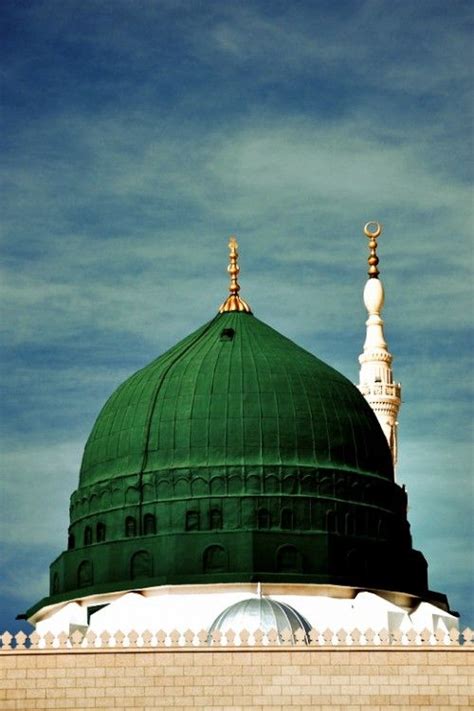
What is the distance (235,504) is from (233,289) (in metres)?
6.68

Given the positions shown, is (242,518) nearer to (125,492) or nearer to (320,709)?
(125,492)

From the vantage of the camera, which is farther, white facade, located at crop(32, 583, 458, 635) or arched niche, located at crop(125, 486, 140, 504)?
arched niche, located at crop(125, 486, 140, 504)

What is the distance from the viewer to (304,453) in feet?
142

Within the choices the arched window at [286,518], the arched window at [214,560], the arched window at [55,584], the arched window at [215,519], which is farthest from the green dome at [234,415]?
the arched window at [55,584]

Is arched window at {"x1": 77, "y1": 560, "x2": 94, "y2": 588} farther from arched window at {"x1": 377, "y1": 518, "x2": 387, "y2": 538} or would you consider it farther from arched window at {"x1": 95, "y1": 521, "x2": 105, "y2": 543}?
arched window at {"x1": 377, "y1": 518, "x2": 387, "y2": 538}

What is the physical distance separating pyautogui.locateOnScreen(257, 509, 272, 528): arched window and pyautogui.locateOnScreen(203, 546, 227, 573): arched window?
1025 mm

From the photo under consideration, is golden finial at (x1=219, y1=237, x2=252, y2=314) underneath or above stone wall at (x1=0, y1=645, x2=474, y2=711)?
above

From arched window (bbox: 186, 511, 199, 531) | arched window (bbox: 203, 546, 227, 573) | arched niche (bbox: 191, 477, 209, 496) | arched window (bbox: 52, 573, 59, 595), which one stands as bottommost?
arched window (bbox: 203, 546, 227, 573)

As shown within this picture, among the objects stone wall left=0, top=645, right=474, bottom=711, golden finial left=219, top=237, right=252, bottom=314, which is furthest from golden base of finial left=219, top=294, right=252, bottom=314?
stone wall left=0, top=645, right=474, bottom=711

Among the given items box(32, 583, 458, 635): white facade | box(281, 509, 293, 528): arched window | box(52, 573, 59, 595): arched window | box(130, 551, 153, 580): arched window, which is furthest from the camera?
box(52, 573, 59, 595): arched window

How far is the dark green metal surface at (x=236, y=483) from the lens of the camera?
137ft

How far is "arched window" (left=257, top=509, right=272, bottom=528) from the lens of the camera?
138 ft

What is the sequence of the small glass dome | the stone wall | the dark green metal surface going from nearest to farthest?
the stone wall < the small glass dome < the dark green metal surface

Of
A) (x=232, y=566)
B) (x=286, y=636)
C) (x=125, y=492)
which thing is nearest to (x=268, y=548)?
(x=232, y=566)
